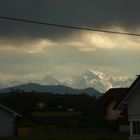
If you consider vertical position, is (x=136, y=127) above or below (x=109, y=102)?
below

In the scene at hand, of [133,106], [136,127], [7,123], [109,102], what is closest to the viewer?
[133,106]

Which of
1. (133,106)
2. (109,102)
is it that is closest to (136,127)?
(133,106)

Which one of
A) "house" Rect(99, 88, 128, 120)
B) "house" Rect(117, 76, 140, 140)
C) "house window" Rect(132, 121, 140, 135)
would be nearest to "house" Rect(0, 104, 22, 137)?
"house" Rect(99, 88, 128, 120)

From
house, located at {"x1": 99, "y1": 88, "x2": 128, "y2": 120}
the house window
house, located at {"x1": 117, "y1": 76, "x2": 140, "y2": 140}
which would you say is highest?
house, located at {"x1": 99, "y1": 88, "x2": 128, "y2": 120}

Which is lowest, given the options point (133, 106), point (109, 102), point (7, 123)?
point (133, 106)

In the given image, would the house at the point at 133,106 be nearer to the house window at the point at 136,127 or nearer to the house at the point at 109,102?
the house window at the point at 136,127

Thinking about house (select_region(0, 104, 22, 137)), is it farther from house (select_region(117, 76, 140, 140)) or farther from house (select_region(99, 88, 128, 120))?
house (select_region(117, 76, 140, 140))

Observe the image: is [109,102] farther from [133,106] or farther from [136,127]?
[133,106]

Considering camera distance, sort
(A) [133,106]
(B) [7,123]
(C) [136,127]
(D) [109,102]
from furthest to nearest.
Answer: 1. (D) [109,102]
2. (B) [7,123]
3. (C) [136,127]
4. (A) [133,106]

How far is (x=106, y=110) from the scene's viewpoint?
73188mm

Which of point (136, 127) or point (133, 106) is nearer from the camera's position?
point (133, 106)

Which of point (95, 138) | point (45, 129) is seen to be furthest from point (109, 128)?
point (95, 138)

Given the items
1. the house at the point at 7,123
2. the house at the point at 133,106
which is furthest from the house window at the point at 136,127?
the house at the point at 7,123

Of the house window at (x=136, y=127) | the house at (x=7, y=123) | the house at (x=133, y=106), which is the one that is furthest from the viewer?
the house at (x=7, y=123)
